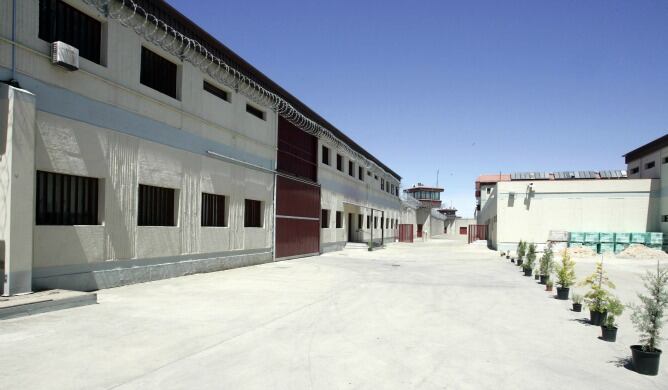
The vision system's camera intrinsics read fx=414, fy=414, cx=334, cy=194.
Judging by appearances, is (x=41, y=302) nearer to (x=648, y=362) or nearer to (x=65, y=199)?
(x=65, y=199)

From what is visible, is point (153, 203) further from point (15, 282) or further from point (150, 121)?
point (15, 282)

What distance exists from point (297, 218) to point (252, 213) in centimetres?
482

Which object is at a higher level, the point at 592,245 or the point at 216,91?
the point at 216,91

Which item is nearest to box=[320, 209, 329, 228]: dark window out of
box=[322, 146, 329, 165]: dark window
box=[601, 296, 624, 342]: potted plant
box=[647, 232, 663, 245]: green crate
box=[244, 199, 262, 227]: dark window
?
box=[322, 146, 329, 165]: dark window

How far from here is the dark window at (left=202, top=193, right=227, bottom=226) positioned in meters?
15.7

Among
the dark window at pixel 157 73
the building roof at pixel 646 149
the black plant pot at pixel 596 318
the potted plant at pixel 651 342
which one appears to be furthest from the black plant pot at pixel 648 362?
the building roof at pixel 646 149

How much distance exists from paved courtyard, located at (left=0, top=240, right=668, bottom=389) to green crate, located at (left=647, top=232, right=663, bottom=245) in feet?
86.0

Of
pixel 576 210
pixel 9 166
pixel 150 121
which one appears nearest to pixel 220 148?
pixel 150 121

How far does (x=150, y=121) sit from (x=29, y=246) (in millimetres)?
5208

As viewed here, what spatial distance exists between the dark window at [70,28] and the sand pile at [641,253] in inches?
1309

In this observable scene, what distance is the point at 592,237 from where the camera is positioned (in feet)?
105

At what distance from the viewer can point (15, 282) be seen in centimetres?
843

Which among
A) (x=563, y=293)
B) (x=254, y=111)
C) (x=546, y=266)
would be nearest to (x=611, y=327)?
(x=563, y=293)

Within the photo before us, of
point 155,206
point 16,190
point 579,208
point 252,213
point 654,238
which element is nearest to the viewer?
point 16,190
